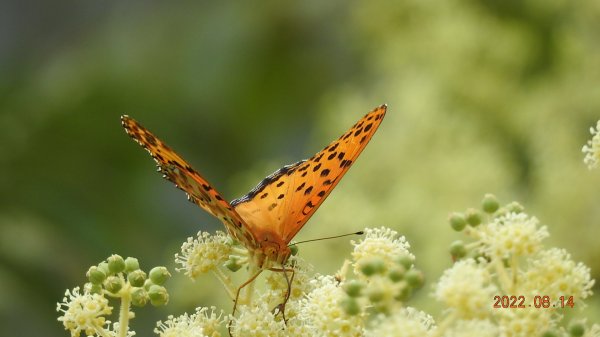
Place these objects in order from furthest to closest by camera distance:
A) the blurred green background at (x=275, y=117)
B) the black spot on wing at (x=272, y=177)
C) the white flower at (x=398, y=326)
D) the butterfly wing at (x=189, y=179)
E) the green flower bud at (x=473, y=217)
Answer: the blurred green background at (x=275, y=117), the black spot on wing at (x=272, y=177), the butterfly wing at (x=189, y=179), the green flower bud at (x=473, y=217), the white flower at (x=398, y=326)

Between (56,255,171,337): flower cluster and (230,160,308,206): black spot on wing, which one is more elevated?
(230,160,308,206): black spot on wing

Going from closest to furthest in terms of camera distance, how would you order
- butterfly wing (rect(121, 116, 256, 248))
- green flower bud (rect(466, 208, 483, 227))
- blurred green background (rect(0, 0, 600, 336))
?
green flower bud (rect(466, 208, 483, 227)), butterfly wing (rect(121, 116, 256, 248)), blurred green background (rect(0, 0, 600, 336))

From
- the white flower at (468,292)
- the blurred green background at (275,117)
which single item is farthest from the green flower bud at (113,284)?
the blurred green background at (275,117)

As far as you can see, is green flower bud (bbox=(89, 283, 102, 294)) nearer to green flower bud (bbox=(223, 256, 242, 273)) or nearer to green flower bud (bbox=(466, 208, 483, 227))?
green flower bud (bbox=(223, 256, 242, 273))

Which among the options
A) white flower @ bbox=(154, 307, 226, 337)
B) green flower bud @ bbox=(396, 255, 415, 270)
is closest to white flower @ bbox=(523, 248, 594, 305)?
green flower bud @ bbox=(396, 255, 415, 270)

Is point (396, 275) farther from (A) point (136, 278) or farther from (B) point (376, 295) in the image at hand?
(A) point (136, 278)

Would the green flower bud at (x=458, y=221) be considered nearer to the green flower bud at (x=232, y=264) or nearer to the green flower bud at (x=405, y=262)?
the green flower bud at (x=405, y=262)

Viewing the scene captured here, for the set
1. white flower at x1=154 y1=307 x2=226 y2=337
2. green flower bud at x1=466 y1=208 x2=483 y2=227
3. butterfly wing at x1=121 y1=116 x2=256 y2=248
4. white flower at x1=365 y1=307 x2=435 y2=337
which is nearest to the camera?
white flower at x1=365 y1=307 x2=435 y2=337
